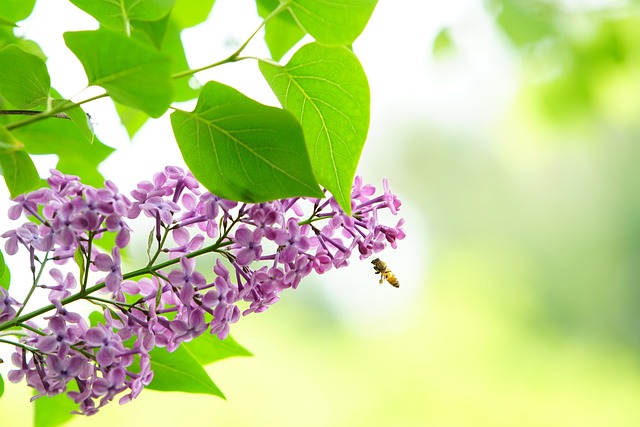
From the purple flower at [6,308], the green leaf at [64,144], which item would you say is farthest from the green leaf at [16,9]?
the purple flower at [6,308]

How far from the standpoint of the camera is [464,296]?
5.19 metres

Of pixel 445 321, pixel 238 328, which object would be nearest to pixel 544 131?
pixel 238 328

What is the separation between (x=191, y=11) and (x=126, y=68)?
235 millimetres

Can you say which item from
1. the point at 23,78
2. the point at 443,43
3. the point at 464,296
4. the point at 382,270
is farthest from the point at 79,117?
the point at 464,296

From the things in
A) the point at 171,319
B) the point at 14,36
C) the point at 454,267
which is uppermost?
the point at 454,267

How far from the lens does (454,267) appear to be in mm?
5270

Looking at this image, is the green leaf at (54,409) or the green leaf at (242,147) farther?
the green leaf at (54,409)

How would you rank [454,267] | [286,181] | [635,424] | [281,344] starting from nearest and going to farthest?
[286,181], [281,344], [635,424], [454,267]

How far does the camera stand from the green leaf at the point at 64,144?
373 millimetres

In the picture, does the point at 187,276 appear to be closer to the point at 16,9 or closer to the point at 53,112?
the point at 53,112

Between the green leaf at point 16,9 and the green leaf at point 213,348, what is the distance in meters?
0.17

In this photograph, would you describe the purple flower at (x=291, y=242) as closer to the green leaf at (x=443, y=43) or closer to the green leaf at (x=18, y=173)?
the green leaf at (x=18, y=173)

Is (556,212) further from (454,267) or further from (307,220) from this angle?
(307,220)

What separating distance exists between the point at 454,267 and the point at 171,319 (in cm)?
509
